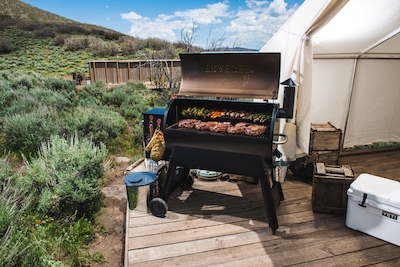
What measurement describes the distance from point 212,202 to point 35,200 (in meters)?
2.16

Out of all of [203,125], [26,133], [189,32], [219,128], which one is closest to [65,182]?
[203,125]

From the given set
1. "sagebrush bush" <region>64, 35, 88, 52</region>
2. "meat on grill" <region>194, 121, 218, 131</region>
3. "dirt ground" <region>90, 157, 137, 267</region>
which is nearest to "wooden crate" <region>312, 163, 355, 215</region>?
"meat on grill" <region>194, 121, 218, 131</region>

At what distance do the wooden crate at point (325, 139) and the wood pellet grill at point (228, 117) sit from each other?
1.36 metres

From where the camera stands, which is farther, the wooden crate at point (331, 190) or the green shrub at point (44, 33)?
the green shrub at point (44, 33)

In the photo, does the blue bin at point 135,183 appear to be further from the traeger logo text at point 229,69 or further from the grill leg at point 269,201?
the traeger logo text at point 229,69

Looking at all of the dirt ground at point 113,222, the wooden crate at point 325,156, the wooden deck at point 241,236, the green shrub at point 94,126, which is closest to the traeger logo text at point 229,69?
the wooden deck at point 241,236

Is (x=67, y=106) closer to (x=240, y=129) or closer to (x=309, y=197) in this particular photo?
(x=240, y=129)

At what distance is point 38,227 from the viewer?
8.86ft

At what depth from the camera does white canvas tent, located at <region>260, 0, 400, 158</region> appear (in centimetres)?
335

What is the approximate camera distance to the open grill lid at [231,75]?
10.1ft

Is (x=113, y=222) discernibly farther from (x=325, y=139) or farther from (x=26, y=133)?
(x=325, y=139)

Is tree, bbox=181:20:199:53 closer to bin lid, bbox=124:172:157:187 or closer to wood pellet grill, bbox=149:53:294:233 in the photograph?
wood pellet grill, bbox=149:53:294:233

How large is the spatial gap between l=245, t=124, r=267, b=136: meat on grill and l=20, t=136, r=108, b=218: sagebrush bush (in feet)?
6.69

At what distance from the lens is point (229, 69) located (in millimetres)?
3248
